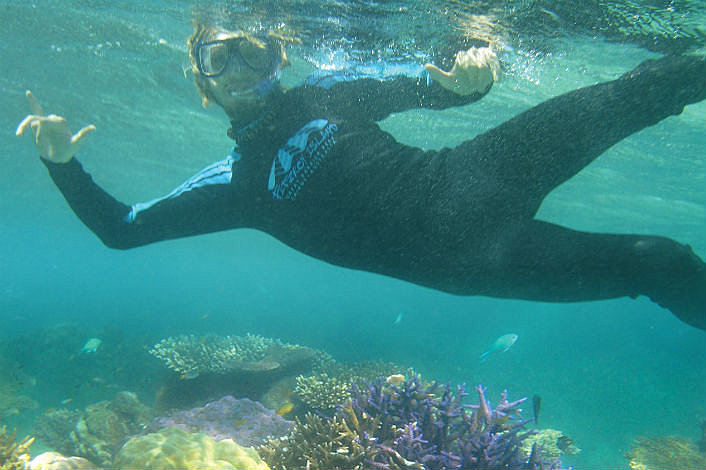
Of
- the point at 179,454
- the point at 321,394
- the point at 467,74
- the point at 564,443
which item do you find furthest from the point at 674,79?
the point at 564,443

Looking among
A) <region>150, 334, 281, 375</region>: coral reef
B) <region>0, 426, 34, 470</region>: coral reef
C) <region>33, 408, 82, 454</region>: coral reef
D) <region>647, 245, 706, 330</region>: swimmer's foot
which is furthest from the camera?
<region>150, 334, 281, 375</region>: coral reef

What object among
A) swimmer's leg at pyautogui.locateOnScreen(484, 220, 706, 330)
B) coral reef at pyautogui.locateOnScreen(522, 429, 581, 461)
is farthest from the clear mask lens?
coral reef at pyautogui.locateOnScreen(522, 429, 581, 461)

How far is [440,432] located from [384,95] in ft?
12.2

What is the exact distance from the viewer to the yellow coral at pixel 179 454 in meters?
3.25

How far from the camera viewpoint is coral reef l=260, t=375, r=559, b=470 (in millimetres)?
3961

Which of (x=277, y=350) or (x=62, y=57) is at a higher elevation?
(x=62, y=57)

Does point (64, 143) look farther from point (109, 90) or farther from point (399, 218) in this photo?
point (109, 90)

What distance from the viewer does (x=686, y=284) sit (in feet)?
7.52

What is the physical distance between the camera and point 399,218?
2746 millimetres

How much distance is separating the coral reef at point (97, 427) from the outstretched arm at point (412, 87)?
8.80 m

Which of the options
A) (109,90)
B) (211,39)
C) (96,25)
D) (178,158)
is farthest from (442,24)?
(178,158)

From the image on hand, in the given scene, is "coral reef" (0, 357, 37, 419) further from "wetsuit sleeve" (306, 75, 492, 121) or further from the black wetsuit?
"wetsuit sleeve" (306, 75, 492, 121)

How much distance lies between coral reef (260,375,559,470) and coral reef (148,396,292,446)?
1086 mm

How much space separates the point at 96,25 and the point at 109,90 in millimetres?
6110
